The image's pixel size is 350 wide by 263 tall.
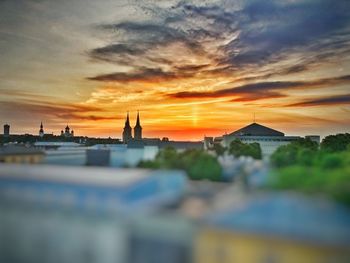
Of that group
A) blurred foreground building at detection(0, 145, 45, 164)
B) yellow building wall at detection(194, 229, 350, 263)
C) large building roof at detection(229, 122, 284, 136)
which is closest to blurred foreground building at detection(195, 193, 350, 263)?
yellow building wall at detection(194, 229, 350, 263)

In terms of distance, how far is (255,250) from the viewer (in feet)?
18.4

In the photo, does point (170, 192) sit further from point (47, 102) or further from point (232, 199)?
point (47, 102)

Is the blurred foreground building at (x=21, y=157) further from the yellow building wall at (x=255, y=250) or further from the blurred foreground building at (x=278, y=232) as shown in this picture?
the blurred foreground building at (x=278, y=232)

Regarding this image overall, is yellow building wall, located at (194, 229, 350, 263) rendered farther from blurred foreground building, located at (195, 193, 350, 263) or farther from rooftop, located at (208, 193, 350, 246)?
rooftop, located at (208, 193, 350, 246)

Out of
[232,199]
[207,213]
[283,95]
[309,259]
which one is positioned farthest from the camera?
[283,95]

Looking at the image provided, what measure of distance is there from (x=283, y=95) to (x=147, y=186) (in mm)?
8530

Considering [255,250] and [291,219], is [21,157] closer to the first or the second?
[255,250]

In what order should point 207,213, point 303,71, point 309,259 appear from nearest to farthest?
point 309,259, point 207,213, point 303,71

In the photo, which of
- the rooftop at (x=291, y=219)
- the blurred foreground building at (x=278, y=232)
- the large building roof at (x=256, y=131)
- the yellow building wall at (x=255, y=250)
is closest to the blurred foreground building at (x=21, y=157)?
the yellow building wall at (x=255, y=250)

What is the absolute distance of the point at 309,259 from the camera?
5348 mm

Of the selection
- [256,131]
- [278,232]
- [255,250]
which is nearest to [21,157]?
[255,250]

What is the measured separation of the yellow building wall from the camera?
17.3 feet

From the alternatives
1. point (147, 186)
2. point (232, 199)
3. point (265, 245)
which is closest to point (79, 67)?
point (147, 186)

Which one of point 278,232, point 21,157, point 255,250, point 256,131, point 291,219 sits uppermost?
point 256,131
